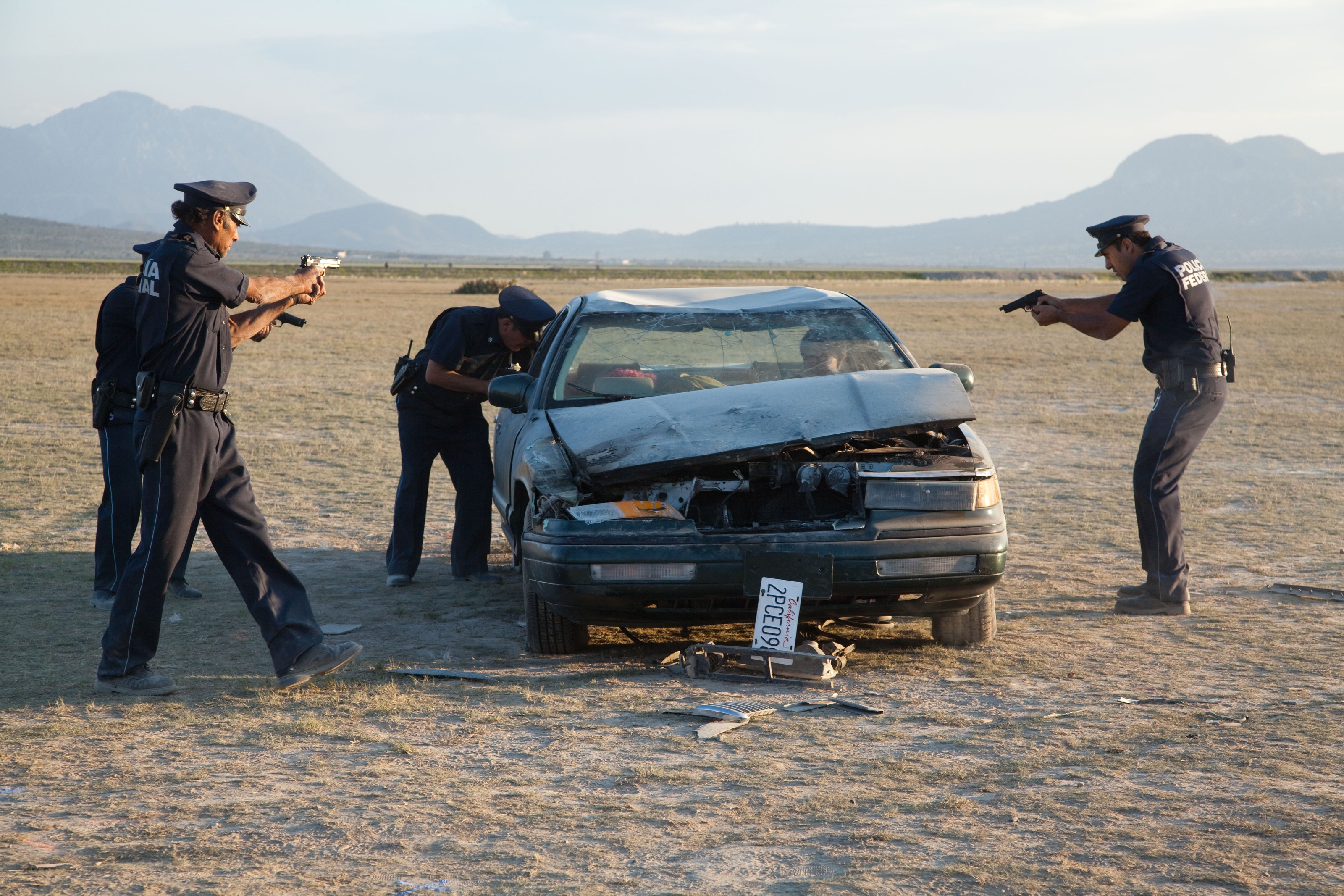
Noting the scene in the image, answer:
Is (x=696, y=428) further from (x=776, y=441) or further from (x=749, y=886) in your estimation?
(x=749, y=886)

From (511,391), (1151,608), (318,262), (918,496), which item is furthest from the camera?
(1151,608)

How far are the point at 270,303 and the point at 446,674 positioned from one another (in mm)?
1686

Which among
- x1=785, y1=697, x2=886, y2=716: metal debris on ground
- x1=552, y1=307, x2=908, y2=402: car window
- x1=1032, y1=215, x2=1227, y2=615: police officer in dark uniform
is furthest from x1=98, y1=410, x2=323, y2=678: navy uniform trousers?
x1=1032, y1=215, x2=1227, y2=615: police officer in dark uniform

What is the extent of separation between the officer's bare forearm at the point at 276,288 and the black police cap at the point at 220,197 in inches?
9.4

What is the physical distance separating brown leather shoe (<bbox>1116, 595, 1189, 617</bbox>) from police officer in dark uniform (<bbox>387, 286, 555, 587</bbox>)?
3379 mm

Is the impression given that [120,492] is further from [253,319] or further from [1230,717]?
[1230,717]

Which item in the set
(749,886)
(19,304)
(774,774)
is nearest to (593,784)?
(774,774)

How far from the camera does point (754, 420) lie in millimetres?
5125

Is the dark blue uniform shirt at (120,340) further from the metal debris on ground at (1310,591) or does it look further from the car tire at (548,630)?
the metal debris on ground at (1310,591)

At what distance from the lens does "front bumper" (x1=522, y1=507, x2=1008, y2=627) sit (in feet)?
15.8

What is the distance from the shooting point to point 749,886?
313 centimetres

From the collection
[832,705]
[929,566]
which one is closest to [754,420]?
[929,566]

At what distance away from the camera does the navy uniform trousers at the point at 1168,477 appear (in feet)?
20.4

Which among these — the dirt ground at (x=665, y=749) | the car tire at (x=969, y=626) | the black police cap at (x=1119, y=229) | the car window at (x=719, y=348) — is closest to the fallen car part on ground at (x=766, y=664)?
the dirt ground at (x=665, y=749)
